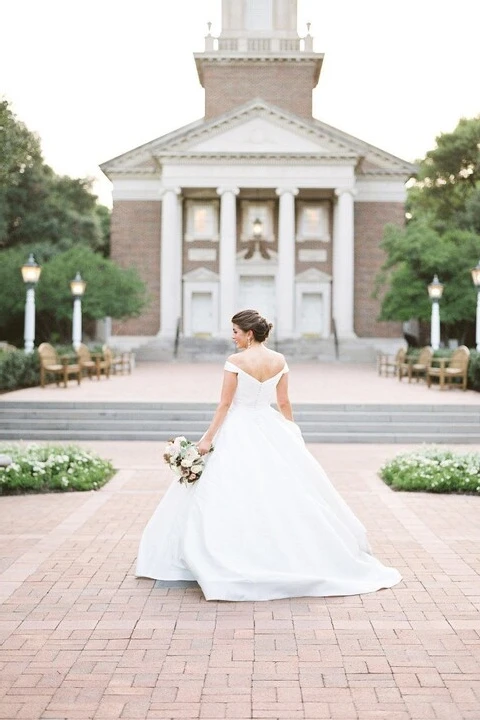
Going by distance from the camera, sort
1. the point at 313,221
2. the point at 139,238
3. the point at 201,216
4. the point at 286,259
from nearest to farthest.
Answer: the point at 286,259 < the point at 313,221 < the point at 201,216 < the point at 139,238

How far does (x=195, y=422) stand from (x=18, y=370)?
7197mm

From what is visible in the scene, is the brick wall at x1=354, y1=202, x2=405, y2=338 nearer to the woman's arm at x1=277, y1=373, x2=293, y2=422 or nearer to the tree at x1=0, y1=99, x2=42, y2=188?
the tree at x1=0, y1=99, x2=42, y2=188

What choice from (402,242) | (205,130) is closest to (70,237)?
(205,130)

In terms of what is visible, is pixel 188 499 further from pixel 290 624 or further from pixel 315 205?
pixel 315 205

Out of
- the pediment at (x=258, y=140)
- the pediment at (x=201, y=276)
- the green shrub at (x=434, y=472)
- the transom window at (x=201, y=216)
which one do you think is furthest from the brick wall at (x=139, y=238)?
the green shrub at (x=434, y=472)

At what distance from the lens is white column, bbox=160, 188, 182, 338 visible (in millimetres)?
42156

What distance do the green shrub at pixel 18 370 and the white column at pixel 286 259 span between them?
65.2 ft

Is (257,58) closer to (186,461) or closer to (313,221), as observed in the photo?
(313,221)

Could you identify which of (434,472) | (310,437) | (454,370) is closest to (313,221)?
(454,370)

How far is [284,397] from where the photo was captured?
21.1 feet

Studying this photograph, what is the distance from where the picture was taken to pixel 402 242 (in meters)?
32.6

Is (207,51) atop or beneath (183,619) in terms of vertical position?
atop

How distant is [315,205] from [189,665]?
40.7 meters

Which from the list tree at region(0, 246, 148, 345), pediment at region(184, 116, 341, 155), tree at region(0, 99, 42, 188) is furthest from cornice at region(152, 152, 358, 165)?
tree at region(0, 99, 42, 188)
